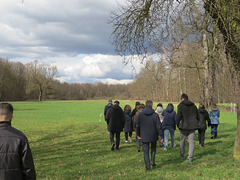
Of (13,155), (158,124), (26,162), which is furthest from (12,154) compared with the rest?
(158,124)

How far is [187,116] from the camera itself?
6805 millimetres

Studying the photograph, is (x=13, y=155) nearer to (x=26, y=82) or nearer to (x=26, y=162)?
(x=26, y=162)

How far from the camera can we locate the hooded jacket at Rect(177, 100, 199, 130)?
6.73m

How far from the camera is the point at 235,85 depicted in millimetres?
7008

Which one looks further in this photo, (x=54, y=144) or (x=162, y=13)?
(x=54, y=144)

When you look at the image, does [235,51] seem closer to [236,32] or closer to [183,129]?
[236,32]

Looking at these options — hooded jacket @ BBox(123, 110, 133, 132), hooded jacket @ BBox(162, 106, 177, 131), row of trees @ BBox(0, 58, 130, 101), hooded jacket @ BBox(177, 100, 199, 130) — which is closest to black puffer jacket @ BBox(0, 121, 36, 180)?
hooded jacket @ BBox(177, 100, 199, 130)

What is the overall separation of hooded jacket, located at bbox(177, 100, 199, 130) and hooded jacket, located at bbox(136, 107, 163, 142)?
1163 millimetres

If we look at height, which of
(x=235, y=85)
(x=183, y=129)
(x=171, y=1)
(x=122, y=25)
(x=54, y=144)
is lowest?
(x=54, y=144)

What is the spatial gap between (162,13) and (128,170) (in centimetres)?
534

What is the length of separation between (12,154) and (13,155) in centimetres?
2

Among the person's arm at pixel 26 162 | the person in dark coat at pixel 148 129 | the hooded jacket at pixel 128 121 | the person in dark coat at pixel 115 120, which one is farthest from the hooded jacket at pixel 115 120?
the person's arm at pixel 26 162

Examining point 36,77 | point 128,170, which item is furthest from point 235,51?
point 36,77

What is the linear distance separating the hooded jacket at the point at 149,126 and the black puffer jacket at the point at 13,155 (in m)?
3.53
